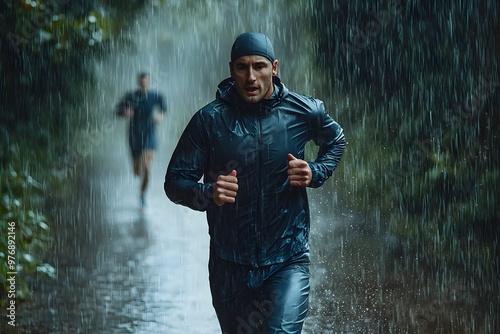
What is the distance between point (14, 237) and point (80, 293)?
79cm

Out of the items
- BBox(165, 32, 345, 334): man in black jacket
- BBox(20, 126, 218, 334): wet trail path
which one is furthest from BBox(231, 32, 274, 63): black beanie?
BBox(20, 126, 218, 334): wet trail path

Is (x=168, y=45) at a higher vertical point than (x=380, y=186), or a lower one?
higher

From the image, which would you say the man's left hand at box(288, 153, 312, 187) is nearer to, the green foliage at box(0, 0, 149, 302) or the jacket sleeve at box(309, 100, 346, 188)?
the jacket sleeve at box(309, 100, 346, 188)

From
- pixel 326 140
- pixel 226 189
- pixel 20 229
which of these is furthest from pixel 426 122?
pixel 226 189

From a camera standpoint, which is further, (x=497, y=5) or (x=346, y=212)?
(x=346, y=212)

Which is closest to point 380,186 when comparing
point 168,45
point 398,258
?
point 398,258

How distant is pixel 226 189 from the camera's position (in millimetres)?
4289

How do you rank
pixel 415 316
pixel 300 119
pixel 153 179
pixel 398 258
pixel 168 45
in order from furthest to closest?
pixel 168 45 < pixel 153 179 < pixel 398 258 < pixel 415 316 < pixel 300 119

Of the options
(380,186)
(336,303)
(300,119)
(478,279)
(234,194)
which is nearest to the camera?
(234,194)

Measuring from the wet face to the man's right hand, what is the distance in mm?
472

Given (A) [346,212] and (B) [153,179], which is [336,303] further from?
(B) [153,179]

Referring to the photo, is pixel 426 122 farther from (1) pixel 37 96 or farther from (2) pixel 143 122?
(1) pixel 37 96

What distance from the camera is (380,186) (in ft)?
40.0

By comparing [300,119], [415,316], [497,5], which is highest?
[497,5]
